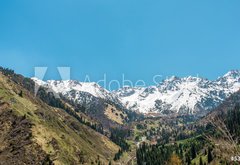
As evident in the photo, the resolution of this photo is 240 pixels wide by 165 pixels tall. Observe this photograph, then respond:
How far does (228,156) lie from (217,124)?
7.40 ft

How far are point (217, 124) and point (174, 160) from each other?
161m

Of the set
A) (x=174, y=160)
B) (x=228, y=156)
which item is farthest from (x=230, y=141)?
(x=174, y=160)

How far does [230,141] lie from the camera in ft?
80.2

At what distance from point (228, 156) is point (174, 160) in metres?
161

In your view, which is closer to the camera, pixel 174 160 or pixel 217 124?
pixel 217 124

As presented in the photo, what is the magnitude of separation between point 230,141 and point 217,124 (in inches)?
65.2

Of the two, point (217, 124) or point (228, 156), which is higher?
point (217, 124)

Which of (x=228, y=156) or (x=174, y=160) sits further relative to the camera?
(x=174, y=160)

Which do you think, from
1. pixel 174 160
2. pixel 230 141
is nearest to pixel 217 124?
pixel 230 141

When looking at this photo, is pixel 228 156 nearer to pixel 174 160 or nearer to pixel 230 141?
pixel 230 141

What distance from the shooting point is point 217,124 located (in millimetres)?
25703

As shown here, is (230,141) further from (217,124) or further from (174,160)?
(174,160)

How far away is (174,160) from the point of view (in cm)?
18150
